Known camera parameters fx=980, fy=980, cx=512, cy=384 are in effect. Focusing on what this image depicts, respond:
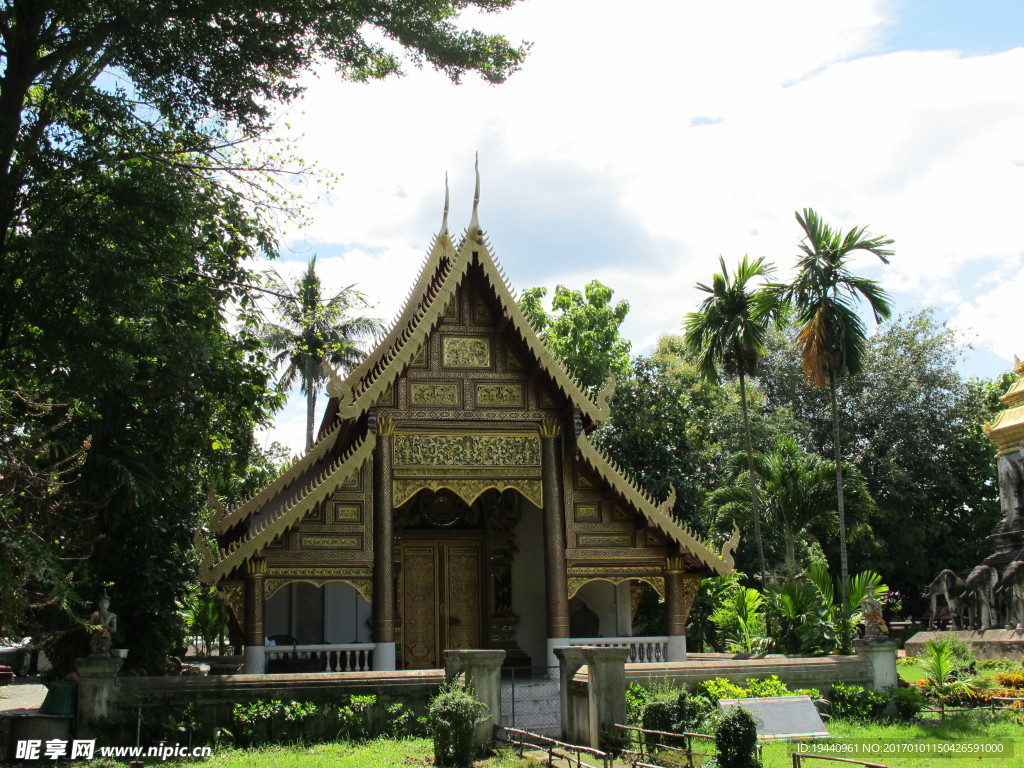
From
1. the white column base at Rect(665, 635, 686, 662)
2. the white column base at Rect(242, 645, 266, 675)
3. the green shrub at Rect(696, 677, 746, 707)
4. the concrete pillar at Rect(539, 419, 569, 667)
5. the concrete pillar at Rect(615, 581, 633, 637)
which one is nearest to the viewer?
the green shrub at Rect(696, 677, 746, 707)

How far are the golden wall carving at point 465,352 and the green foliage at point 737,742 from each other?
7838mm

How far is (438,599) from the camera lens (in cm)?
1688

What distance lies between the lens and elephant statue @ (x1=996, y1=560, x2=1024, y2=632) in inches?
836

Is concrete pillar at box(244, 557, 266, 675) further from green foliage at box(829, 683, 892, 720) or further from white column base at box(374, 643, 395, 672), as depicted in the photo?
green foliage at box(829, 683, 892, 720)

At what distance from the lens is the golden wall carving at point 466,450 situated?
1478 cm

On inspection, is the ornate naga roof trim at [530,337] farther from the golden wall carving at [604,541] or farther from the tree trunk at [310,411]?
the tree trunk at [310,411]

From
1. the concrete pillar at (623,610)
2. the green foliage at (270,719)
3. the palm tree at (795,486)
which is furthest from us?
the palm tree at (795,486)

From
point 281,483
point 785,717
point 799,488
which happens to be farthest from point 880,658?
point 281,483

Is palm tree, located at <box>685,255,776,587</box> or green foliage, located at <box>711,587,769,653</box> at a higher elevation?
palm tree, located at <box>685,255,776,587</box>

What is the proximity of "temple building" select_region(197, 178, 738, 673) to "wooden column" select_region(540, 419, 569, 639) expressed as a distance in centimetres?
2

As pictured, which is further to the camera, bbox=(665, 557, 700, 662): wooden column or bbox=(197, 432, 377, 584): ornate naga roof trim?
bbox=(665, 557, 700, 662): wooden column

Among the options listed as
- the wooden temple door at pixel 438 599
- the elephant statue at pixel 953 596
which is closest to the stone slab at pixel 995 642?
the elephant statue at pixel 953 596

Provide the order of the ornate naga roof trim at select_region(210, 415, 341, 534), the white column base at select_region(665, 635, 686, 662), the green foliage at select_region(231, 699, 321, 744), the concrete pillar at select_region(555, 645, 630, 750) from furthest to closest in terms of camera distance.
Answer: the ornate naga roof trim at select_region(210, 415, 341, 534), the white column base at select_region(665, 635, 686, 662), the green foliage at select_region(231, 699, 321, 744), the concrete pillar at select_region(555, 645, 630, 750)

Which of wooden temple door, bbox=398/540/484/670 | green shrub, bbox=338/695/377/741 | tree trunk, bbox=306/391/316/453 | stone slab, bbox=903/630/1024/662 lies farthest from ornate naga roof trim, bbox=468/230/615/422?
tree trunk, bbox=306/391/316/453
